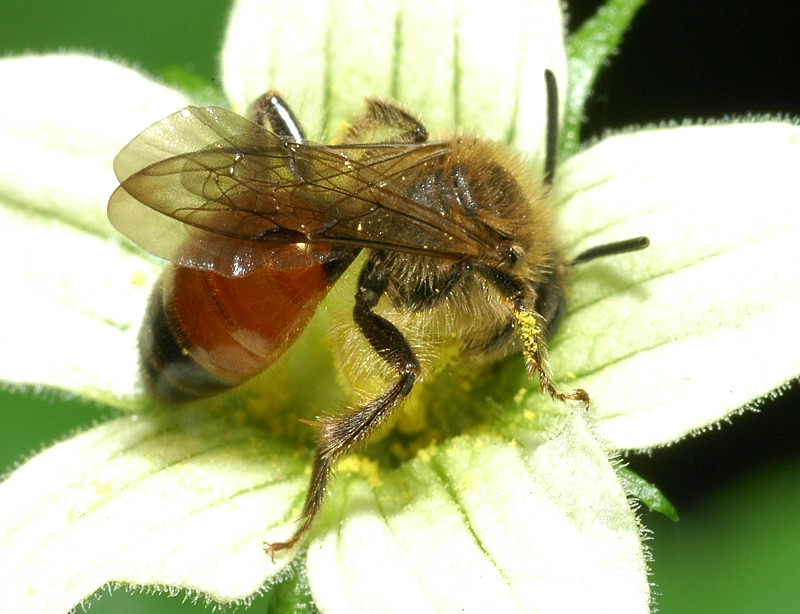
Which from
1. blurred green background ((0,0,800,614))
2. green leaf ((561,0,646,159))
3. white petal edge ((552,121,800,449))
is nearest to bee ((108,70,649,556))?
white petal edge ((552,121,800,449))

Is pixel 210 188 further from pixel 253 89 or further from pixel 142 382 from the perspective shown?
pixel 253 89

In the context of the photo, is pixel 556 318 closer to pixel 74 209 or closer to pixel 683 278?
pixel 683 278

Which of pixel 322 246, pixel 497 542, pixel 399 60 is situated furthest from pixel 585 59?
pixel 497 542

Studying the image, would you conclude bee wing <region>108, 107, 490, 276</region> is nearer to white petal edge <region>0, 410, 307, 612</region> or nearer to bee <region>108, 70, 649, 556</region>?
bee <region>108, 70, 649, 556</region>

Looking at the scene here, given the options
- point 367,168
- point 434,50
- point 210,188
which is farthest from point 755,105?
point 210,188

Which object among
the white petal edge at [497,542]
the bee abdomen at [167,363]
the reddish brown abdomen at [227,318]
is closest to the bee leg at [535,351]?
the white petal edge at [497,542]

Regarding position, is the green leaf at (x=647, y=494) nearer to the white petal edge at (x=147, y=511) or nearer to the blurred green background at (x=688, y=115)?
the white petal edge at (x=147, y=511)
